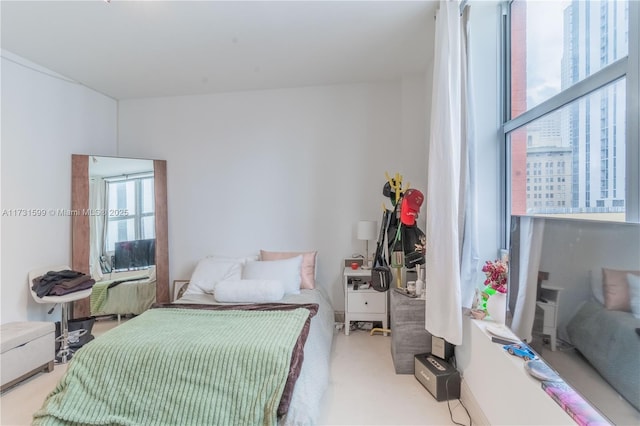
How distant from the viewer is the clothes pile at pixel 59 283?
247cm

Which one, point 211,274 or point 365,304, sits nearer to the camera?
point 365,304

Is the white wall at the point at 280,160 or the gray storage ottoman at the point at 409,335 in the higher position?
the white wall at the point at 280,160

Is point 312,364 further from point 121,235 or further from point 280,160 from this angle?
point 121,235

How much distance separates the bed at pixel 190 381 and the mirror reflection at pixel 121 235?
1.59m

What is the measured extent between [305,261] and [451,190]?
182cm

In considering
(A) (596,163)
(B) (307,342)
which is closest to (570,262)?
(A) (596,163)

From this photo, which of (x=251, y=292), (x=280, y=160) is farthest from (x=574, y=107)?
(x=280, y=160)

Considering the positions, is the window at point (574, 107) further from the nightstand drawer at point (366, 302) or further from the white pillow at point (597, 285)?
the nightstand drawer at point (366, 302)

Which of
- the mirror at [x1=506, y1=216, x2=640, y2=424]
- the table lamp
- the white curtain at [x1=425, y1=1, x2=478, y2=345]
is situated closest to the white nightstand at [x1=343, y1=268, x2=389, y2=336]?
the table lamp

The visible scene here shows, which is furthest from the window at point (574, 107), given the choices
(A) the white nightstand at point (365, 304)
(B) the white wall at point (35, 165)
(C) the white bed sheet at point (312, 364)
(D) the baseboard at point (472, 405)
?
(B) the white wall at point (35, 165)

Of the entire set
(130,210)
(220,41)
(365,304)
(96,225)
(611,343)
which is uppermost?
(220,41)

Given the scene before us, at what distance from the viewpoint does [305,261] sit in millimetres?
3084

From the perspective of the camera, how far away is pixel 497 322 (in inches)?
65.1

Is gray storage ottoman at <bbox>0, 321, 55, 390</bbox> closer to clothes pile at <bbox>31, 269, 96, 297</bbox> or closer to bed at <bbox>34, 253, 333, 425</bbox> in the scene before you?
clothes pile at <bbox>31, 269, 96, 297</bbox>
